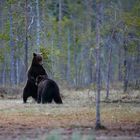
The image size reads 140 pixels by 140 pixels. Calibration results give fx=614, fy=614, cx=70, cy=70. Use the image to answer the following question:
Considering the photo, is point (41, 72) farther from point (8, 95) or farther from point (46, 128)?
point (46, 128)

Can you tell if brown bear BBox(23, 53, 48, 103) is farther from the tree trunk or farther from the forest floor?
the tree trunk

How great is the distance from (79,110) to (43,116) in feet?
7.20

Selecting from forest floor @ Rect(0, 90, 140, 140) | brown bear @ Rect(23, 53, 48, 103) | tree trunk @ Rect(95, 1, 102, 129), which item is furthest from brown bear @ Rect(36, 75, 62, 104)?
tree trunk @ Rect(95, 1, 102, 129)

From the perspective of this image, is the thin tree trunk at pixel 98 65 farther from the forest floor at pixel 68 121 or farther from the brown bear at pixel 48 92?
the brown bear at pixel 48 92

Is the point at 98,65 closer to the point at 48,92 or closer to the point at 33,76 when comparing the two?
the point at 48,92

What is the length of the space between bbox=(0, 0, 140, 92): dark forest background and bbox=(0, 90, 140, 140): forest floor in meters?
1.76

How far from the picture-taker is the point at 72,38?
241ft

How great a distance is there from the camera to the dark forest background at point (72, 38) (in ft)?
86.7

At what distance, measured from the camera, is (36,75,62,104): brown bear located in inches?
944

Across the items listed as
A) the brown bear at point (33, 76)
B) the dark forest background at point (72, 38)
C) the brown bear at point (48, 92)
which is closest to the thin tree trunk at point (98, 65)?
the dark forest background at point (72, 38)

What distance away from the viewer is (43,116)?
1977cm

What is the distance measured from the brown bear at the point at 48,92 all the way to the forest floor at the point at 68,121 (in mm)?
823

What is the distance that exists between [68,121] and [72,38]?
55.4 metres

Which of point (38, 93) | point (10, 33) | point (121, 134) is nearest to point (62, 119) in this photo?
point (121, 134)
